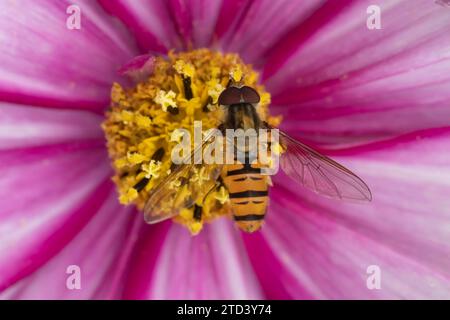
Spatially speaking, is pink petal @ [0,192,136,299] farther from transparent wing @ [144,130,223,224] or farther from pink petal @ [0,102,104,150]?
transparent wing @ [144,130,223,224]

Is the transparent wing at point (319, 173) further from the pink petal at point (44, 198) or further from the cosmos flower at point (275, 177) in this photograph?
the pink petal at point (44, 198)

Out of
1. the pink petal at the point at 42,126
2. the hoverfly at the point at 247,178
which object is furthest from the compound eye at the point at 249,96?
the pink petal at the point at 42,126

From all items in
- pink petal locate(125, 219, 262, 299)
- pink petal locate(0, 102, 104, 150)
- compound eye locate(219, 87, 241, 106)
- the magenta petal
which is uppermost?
the magenta petal

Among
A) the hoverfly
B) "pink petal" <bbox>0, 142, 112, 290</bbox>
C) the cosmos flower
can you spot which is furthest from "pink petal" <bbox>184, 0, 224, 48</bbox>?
"pink petal" <bbox>0, 142, 112, 290</bbox>

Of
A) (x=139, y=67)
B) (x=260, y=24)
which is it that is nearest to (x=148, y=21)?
(x=139, y=67)

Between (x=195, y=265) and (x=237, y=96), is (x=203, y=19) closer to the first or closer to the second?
(x=237, y=96)

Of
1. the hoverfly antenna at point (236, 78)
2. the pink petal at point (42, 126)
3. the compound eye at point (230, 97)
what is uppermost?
the hoverfly antenna at point (236, 78)
